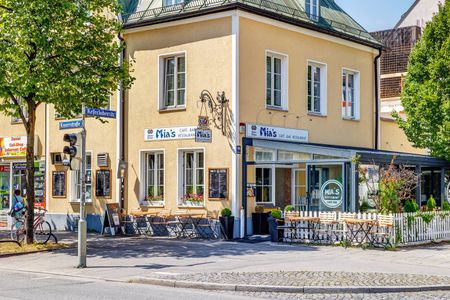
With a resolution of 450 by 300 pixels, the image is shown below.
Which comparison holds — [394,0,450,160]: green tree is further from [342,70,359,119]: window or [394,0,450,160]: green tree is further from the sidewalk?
the sidewalk

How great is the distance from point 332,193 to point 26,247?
8.78 meters

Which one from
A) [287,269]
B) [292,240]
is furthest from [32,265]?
[292,240]

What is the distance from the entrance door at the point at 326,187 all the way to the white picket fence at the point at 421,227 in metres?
1.94

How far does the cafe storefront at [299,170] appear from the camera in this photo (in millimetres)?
21391

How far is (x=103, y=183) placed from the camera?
2611 centimetres

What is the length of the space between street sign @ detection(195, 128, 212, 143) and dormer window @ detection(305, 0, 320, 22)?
6543 millimetres

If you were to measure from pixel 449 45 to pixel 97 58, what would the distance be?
1237 centimetres

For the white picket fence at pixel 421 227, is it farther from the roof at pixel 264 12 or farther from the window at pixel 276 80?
the roof at pixel 264 12

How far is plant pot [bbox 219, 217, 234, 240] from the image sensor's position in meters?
22.1

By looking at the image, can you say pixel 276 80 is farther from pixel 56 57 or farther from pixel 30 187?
pixel 30 187

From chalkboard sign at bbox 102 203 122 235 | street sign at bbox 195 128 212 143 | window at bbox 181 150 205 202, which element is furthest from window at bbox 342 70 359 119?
chalkboard sign at bbox 102 203 122 235

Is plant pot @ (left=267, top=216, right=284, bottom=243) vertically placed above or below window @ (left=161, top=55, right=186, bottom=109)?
below

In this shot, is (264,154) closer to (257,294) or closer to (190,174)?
(190,174)

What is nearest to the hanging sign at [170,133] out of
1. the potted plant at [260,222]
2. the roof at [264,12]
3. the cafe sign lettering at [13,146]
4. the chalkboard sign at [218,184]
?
the chalkboard sign at [218,184]
